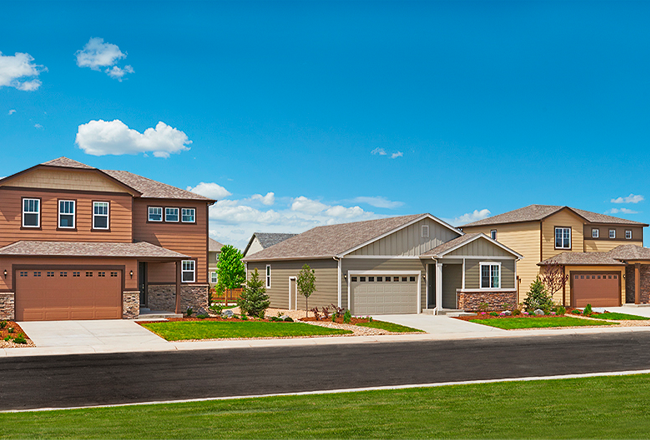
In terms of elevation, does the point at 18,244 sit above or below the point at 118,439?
above

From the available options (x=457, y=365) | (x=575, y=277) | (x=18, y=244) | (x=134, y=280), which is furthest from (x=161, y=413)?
(x=575, y=277)

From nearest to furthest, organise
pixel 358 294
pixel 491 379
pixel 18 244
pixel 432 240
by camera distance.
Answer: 1. pixel 491 379
2. pixel 18 244
3. pixel 358 294
4. pixel 432 240

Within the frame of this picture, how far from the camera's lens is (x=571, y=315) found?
3444 cm

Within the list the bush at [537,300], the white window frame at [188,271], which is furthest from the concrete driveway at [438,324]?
the white window frame at [188,271]

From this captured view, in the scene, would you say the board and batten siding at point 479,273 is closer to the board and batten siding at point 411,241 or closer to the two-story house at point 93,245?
the board and batten siding at point 411,241

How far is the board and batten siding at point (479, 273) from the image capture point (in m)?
34.3

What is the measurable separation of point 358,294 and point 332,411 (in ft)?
72.1

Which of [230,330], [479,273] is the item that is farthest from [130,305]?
[479,273]

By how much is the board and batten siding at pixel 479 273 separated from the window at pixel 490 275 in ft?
0.71

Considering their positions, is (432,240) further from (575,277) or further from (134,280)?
(134,280)

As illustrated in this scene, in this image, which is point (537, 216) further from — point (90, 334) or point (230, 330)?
point (90, 334)

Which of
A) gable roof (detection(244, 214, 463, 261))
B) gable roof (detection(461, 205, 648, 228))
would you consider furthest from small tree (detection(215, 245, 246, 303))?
gable roof (detection(461, 205, 648, 228))

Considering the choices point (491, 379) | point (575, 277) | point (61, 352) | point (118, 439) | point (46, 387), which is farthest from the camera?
point (575, 277)

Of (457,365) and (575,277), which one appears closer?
(457,365)
